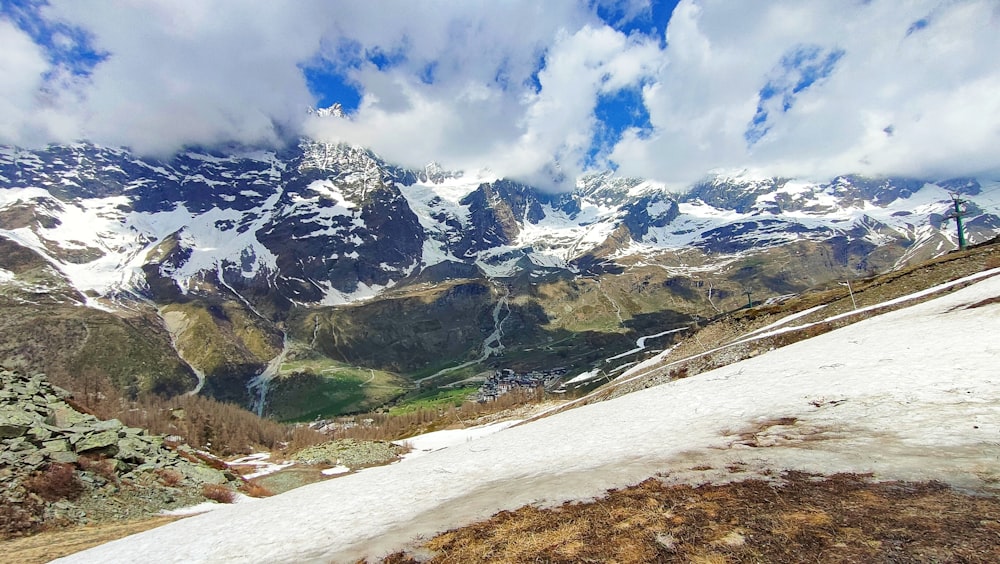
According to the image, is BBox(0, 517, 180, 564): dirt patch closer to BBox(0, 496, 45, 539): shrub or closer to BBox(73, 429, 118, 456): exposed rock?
BBox(0, 496, 45, 539): shrub

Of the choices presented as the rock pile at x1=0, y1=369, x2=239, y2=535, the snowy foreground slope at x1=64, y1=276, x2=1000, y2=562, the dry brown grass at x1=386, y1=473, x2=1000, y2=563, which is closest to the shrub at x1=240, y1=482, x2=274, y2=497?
the rock pile at x1=0, y1=369, x2=239, y2=535

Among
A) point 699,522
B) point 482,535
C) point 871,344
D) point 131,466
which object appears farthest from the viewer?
point 131,466

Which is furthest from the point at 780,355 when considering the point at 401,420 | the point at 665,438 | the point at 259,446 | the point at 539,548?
the point at 401,420

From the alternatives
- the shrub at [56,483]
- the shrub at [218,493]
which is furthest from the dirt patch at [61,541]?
the shrub at [218,493]

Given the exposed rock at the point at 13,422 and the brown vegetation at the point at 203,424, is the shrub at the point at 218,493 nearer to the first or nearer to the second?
the exposed rock at the point at 13,422

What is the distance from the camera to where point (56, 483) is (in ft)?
85.3

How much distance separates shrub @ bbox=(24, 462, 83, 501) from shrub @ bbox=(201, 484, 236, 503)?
830cm

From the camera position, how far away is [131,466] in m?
31.9

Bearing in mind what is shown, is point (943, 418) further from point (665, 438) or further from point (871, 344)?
point (871, 344)

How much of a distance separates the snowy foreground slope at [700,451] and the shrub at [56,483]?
11399 mm

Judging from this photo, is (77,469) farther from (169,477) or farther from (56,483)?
(169,477)

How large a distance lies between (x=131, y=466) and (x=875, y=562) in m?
40.1

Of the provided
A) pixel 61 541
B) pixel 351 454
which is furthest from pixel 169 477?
pixel 351 454

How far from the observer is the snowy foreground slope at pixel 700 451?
45.0ft
